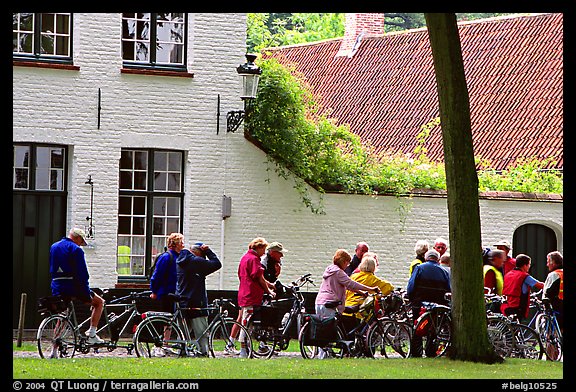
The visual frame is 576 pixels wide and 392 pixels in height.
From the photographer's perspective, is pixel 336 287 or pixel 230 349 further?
pixel 230 349

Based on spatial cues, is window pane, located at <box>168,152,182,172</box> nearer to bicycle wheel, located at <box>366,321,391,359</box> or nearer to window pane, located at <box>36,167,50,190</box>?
window pane, located at <box>36,167,50,190</box>

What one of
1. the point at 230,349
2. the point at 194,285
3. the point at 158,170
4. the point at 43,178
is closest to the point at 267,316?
the point at 230,349

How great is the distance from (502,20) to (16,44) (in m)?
16.2

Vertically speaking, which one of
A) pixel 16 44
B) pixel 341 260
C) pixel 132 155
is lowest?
pixel 341 260

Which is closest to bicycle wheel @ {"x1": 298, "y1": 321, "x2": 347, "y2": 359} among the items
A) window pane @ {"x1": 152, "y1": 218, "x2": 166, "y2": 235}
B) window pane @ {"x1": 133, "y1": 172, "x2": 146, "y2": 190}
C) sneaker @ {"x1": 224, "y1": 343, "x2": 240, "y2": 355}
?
sneaker @ {"x1": 224, "y1": 343, "x2": 240, "y2": 355}

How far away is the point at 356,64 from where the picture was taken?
35438 mm

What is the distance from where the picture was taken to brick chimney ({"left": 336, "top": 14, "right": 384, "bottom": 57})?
1428 inches

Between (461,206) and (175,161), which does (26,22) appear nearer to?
(175,161)

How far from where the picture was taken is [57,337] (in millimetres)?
15844

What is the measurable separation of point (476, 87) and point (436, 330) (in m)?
15.8

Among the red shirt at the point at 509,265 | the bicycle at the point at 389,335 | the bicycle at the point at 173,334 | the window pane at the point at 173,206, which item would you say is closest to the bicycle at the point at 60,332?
the bicycle at the point at 173,334

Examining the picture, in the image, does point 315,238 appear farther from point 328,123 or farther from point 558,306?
point 558,306
